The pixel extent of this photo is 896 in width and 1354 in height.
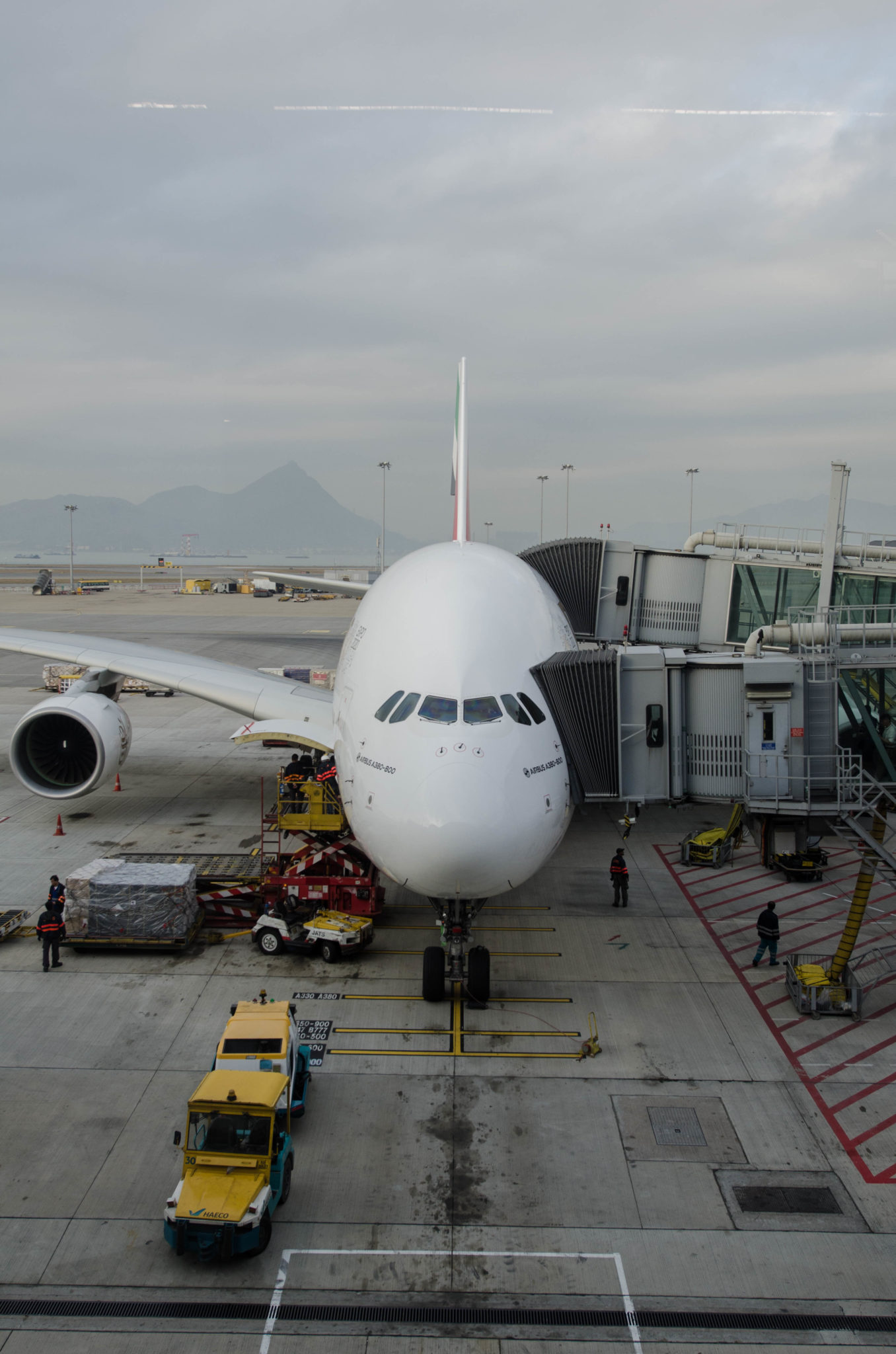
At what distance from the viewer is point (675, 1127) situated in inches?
419

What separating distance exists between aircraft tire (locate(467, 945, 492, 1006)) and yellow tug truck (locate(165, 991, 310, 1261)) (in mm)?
3546

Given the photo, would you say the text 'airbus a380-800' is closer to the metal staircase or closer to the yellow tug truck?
the yellow tug truck

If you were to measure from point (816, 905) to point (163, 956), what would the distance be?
37.4 feet

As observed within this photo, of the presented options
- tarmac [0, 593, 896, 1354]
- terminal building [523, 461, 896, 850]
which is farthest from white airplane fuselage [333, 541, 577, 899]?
tarmac [0, 593, 896, 1354]

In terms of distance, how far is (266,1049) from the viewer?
10383mm

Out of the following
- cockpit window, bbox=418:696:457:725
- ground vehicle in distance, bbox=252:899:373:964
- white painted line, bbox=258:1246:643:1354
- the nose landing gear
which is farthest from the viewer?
ground vehicle in distance, bbox=252:899:373:964

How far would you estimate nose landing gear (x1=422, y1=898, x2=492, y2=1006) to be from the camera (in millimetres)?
12906

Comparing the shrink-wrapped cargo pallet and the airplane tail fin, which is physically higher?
the airplane tail fin

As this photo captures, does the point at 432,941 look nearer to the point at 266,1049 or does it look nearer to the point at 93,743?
the point at 266,1049

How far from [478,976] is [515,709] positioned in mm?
3891

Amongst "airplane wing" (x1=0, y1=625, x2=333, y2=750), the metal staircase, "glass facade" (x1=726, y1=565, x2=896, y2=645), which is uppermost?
"glass facade" (x1=726, y1=565, x2=896, y2=645)

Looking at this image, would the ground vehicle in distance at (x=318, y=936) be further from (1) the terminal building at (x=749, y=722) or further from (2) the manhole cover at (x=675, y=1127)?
(2) the manhole cover at (x=675, y=1127)

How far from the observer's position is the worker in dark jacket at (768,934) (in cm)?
1459

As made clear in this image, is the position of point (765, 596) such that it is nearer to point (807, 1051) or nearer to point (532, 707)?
point (532, 707)
